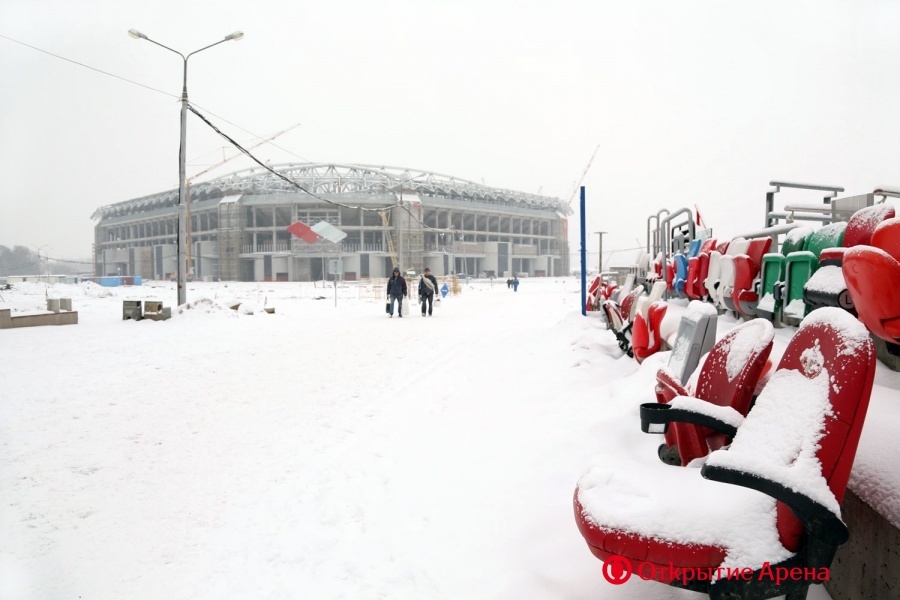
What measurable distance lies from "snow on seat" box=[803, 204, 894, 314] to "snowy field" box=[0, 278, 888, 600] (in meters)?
0.42

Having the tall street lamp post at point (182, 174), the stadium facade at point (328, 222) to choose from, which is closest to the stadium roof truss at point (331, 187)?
the stadium facade at point (328, 222)

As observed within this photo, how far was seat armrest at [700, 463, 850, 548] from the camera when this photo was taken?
1.34 m

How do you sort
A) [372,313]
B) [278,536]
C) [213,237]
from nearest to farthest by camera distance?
[278,536], [372,313], [213,237]

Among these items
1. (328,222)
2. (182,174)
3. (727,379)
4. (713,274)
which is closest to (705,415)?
(727,379)

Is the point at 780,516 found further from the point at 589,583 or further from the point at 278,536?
the point at 278,536

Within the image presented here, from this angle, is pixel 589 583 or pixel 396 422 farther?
pixel 396 422

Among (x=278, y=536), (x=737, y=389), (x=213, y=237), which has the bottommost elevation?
(x=278, y=536)

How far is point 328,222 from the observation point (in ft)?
222

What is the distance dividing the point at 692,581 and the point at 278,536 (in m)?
2.25

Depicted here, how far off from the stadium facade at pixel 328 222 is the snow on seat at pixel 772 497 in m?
57.5

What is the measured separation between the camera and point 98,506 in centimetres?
321

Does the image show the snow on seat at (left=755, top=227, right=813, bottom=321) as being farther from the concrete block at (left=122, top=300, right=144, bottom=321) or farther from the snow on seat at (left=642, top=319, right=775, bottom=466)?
the concrete block at (left=122, top=300, right=144, bottom=321)

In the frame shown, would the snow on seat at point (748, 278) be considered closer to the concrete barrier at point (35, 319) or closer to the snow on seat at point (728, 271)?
the snow on seat at point (728, 271)

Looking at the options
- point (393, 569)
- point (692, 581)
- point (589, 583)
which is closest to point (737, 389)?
point (692, 581)
